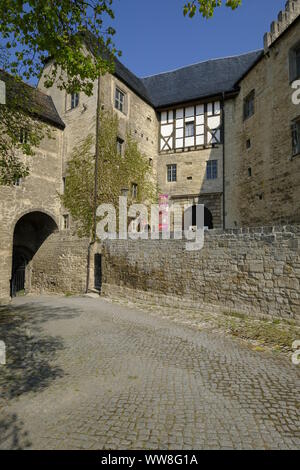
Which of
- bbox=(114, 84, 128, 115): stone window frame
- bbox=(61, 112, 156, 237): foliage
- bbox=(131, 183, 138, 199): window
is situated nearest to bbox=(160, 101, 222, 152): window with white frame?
bbox=(114, 84, 128, 115): stone window frame

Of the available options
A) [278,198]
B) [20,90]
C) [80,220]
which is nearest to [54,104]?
[80,220]

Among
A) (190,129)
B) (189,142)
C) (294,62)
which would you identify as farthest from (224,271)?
(190,129)

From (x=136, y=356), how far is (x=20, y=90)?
7.78 meters

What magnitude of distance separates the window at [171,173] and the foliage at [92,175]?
397 centimetres

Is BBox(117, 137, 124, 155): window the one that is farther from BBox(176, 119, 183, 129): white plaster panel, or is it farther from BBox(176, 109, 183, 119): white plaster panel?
BBox(176, 109, 183, 119): white plaster panel

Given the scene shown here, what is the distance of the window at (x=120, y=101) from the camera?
16891 mm

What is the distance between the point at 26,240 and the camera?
713 inches

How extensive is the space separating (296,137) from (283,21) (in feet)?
22.4

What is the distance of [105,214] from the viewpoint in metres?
15.6

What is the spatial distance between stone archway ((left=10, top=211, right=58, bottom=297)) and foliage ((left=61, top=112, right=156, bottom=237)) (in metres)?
2.23

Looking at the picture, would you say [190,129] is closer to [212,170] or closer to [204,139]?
[204,139]

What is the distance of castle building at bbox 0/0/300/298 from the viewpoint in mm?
13414

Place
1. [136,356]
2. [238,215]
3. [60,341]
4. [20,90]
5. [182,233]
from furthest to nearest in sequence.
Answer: [238,215]
[182,233]
[20,90]
[60,341]
[136,356]
